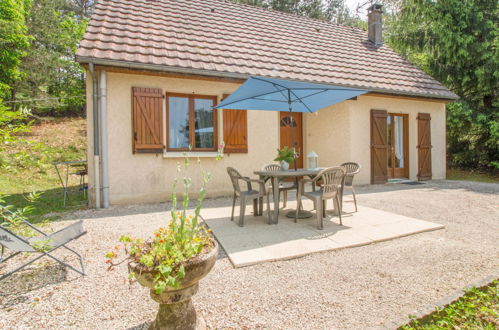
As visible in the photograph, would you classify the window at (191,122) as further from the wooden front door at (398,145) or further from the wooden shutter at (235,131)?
the wooden front door at (398,145)

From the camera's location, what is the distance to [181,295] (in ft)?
5.58

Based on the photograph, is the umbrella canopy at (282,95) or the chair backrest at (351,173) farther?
the chair backrest at (351,173)

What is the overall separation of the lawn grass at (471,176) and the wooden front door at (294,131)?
5703 millimetres

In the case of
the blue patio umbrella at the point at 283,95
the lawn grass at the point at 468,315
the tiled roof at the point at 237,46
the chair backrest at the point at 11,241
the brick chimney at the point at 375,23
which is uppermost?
the brick chimney at the point at 375,23

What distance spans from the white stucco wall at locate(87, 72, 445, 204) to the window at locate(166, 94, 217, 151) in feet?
0.73

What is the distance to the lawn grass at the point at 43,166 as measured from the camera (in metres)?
1.99

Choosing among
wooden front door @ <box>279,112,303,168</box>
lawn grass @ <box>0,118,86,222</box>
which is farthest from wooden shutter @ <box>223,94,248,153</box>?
lawn grass @ <box>0,118,86,222</box>

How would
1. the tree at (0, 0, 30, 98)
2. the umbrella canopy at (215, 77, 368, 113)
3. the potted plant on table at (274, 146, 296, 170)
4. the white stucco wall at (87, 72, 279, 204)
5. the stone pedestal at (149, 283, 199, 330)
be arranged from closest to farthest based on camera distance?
the stone pedestal at (149, 283, 199, 330)
the umbrella canopy at (215, 77, 368, 113)
the potted plant on table at (274, 146, 296, 170)
the white stucco wall at (87, 72, 279, 204)
the tree at (0, 0, 30, 98)

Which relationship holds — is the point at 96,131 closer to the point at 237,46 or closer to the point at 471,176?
the point at 237,46

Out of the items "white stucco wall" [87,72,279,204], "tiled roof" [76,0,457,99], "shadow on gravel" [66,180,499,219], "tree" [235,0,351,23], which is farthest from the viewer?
"tree" [235,0,351,23]

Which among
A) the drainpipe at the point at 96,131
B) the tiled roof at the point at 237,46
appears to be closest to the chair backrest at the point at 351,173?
the tiled roof at the point at 237,46

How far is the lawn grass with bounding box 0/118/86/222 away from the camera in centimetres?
199

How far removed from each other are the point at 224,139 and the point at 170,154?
1.35 meters

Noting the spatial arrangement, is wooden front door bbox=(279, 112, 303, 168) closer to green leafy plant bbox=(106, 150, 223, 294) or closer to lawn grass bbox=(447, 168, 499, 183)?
lawn grass bbox=(447, 168, 499, 183)
